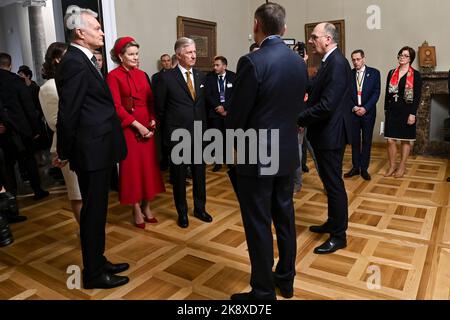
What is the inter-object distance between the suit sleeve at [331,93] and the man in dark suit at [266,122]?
2.10 ft

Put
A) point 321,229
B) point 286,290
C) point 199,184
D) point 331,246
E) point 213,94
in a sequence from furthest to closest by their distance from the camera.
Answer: point 213,94 → point 199,184 → point 321,229 → point 331,246 → point 286,290

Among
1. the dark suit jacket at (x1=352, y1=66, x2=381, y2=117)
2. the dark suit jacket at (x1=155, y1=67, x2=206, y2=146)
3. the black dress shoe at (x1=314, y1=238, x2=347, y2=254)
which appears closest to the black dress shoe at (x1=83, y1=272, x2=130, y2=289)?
the dark suit jacket at (x1=155, y1=67, x2=206, y2=146)

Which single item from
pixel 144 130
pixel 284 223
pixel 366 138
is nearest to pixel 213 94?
pixel 366 138

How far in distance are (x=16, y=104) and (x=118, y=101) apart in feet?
5.15

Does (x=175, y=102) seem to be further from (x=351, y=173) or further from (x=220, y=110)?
(x=351, y=173)

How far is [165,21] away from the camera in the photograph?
17.7 ft

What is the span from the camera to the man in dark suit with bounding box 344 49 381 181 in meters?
4.57

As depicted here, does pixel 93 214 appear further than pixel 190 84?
No

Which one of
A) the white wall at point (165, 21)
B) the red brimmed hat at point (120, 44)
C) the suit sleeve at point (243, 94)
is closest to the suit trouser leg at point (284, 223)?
the suit sleeve at point (243, 94)

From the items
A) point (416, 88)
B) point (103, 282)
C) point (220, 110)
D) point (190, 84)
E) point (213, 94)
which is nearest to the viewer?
point (103, 282)

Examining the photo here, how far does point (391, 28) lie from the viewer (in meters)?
6.15

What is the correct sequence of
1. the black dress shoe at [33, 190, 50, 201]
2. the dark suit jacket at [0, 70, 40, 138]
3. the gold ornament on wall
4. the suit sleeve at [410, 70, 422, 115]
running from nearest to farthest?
the dark suit jacket at [0, 70, 40, 138]
the black dress shoe at [33, 190, 50, 201]
the suit sleeve at [410, 70, 422, 115]
the gold ornament on wall

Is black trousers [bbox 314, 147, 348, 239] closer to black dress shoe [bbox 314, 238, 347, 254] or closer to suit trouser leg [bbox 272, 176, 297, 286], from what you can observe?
black dress shoe [bbox 314, 238, 347, 254]

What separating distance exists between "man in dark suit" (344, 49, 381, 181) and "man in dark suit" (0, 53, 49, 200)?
3768mm
